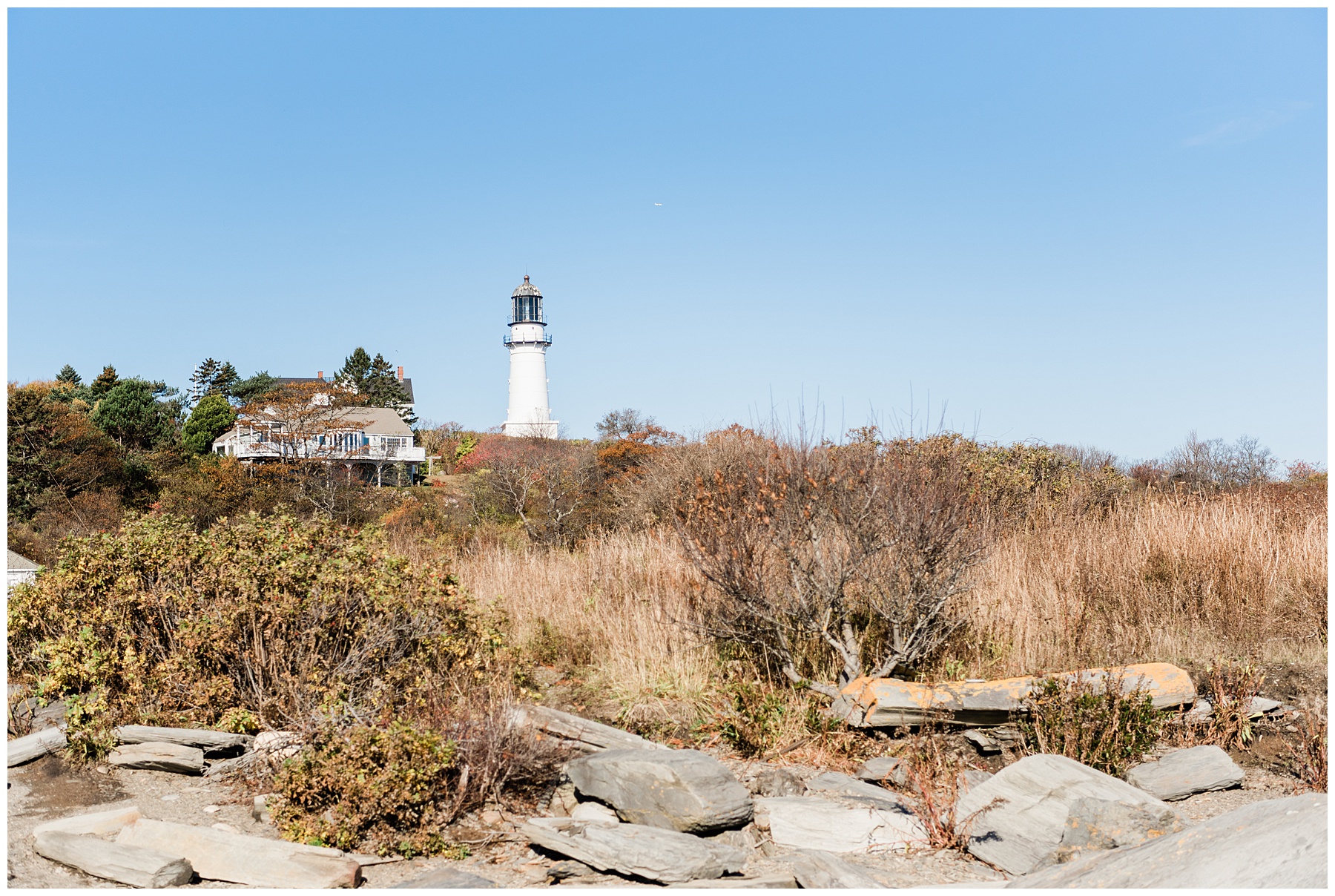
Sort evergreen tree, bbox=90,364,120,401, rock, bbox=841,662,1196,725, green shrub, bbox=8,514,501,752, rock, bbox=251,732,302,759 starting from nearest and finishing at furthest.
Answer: rock, bbox=251,732,302,759 < rock, bbox=841,662,1196,725 < green shrub, bbox=8,514,501,752 < evergreen tree, bbox=90,364,120,401

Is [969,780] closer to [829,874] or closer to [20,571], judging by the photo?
[829,874]


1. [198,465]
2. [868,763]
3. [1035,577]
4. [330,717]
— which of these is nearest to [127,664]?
[330,717]

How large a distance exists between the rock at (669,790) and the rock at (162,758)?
7.36 feet

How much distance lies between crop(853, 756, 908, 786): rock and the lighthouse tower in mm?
41265

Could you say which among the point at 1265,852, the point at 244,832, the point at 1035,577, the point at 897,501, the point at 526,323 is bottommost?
the point at 244,832

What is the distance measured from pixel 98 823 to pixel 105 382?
3860cm

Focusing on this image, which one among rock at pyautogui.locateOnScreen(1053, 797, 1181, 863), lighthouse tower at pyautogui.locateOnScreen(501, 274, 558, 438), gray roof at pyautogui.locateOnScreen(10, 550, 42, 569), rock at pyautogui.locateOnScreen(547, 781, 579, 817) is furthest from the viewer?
lighthouse tower at pyautogui.locateOnScreen(501, 274, 558, 438)

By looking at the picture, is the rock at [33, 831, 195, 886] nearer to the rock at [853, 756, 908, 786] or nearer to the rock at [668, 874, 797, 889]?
the rock at [668, 874, 797, 889]

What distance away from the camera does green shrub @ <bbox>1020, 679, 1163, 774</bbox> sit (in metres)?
5.41

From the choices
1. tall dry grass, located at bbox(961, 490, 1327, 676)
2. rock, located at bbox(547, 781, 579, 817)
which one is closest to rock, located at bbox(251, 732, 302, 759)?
rock, located at bbox(547, 781, 579, 817)

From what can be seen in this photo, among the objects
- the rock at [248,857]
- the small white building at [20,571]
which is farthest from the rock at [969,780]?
the small white building at [20,571]

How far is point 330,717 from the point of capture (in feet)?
17.3

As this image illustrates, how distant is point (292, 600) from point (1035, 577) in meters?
5.81

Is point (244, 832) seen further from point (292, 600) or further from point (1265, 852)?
point (1265, 852)
